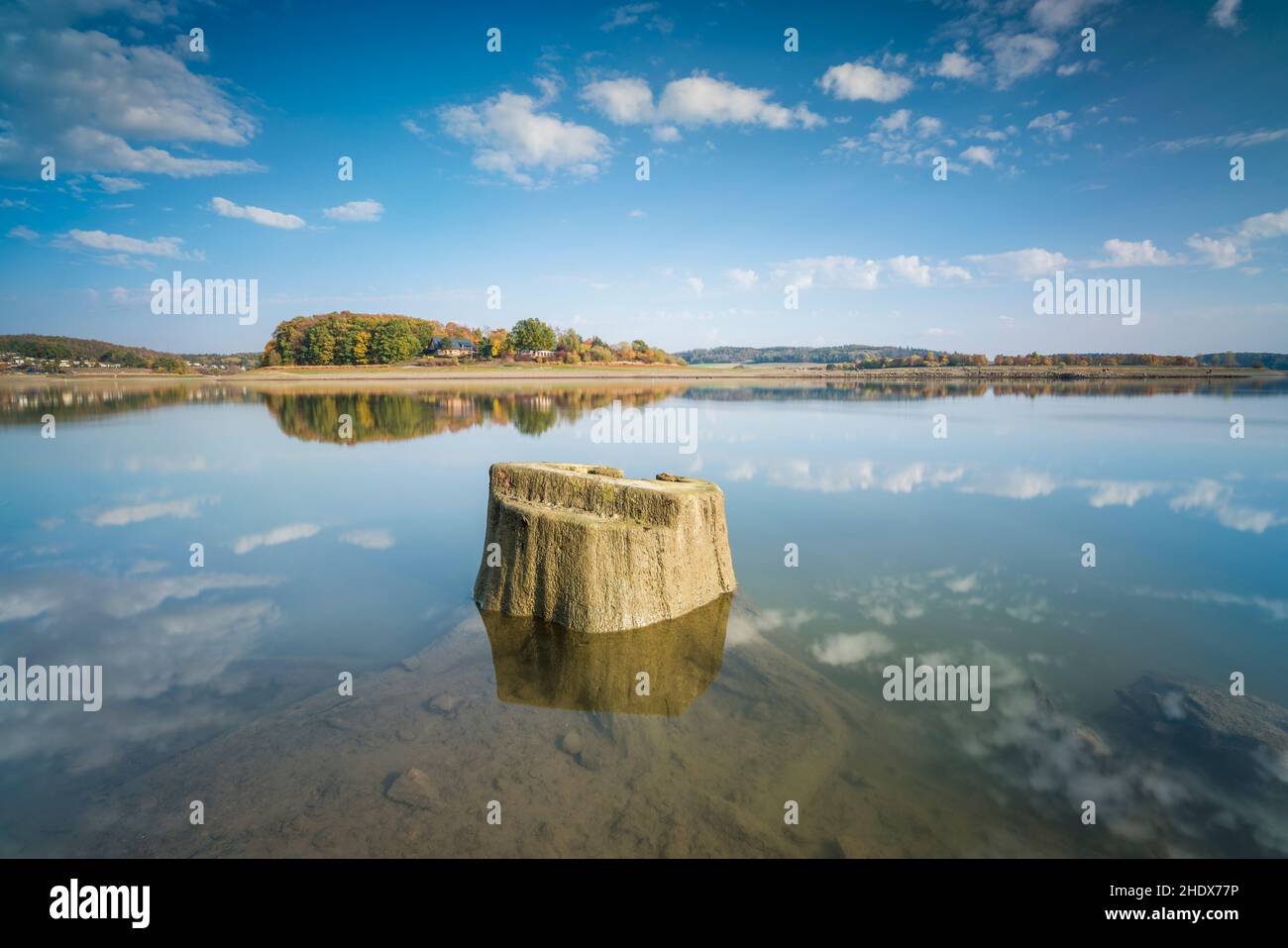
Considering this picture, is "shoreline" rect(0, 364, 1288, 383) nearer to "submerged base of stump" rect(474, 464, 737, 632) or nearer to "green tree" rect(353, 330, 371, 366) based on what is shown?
"green tree" rect(353, 330, 371, 366)

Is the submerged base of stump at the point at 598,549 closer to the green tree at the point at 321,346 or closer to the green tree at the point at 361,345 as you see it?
the green tree at the point at 361,345

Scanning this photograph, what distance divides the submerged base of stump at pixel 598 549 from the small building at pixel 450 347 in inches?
6156

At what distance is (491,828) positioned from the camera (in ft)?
19.0

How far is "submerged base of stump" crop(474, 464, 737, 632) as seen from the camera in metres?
9.98

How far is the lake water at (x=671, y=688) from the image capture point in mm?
5859

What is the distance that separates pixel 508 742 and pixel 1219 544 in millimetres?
18874

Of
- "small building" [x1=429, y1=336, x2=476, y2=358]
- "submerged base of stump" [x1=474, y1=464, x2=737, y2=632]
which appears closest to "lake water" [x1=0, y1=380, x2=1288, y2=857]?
"submerged base of stump" [x1=474, y1=464, x2=737, y2=632]

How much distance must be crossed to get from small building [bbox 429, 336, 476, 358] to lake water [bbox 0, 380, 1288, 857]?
146606 millimetres

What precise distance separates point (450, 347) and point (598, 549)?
16799cm

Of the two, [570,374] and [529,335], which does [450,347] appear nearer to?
[529,335]

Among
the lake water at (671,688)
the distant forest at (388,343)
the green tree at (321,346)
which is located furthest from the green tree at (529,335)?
the lake water at (671,688)

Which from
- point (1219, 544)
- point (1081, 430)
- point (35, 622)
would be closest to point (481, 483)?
point (35, 622)

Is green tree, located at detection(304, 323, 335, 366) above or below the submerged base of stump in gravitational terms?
above
